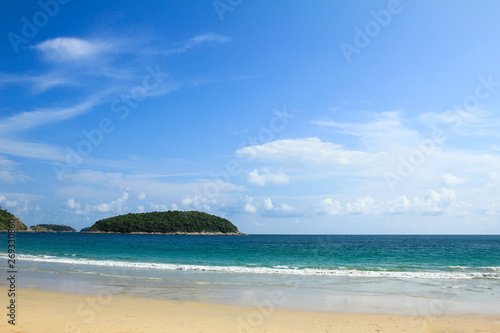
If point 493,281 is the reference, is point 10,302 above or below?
above

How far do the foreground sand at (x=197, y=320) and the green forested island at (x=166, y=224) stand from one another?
169 meters

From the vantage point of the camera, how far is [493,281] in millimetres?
22953

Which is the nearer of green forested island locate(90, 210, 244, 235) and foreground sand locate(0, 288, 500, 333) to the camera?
foreground sand locate(0, 288, 500, 333)

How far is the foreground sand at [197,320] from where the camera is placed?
10.5 metres

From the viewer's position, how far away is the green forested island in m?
177

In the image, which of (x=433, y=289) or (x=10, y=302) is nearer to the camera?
(x=10, y=302)

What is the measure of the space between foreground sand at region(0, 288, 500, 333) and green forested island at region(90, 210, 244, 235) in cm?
16913

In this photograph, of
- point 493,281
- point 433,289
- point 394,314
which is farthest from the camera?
point 493,281

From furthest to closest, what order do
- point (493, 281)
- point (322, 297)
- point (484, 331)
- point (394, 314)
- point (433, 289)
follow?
point (493, 281)
point (433, 289)
point (322, 297)
point (394, 314)
point (484, 331)

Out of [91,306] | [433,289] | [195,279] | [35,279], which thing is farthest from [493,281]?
[35,279]

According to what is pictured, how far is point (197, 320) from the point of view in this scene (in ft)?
37.7

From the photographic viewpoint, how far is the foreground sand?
1048 centimetres

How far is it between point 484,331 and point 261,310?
7.50 meters

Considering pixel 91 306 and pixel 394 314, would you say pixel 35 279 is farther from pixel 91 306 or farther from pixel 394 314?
pixel 394 314
